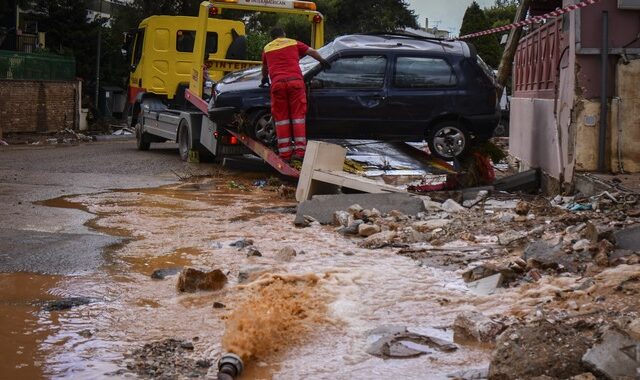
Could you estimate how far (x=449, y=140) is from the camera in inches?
505

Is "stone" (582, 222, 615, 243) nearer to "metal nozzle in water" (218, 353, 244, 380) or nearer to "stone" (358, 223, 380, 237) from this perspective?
"stone" (358, 223, 380, 237)

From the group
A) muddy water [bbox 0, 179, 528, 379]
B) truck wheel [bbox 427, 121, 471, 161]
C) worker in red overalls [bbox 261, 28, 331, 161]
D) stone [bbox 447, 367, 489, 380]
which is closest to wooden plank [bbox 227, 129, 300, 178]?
worker in red overalls [bbox 261, 28, 331, 161]

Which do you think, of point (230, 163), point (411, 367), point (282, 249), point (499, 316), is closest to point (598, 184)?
point (282, 249)

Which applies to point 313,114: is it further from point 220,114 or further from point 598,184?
point 598,184

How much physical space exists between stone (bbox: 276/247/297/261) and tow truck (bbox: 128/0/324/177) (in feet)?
20.8

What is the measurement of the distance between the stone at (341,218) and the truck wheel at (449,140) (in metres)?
3.73

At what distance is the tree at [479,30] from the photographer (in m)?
41.6

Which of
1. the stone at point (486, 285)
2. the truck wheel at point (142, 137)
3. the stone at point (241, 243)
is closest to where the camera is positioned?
the stone at point (486, 285)

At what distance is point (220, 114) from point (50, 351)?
29.2 feet

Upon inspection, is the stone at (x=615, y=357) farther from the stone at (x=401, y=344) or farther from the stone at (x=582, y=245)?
the stone at (x=582, y=245)

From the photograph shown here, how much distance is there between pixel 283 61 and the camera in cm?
1216

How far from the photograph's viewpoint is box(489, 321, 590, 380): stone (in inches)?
161

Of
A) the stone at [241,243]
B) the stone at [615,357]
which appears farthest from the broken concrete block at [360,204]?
the stone at [615,357]

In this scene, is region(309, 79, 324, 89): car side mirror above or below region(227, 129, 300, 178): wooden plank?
above
